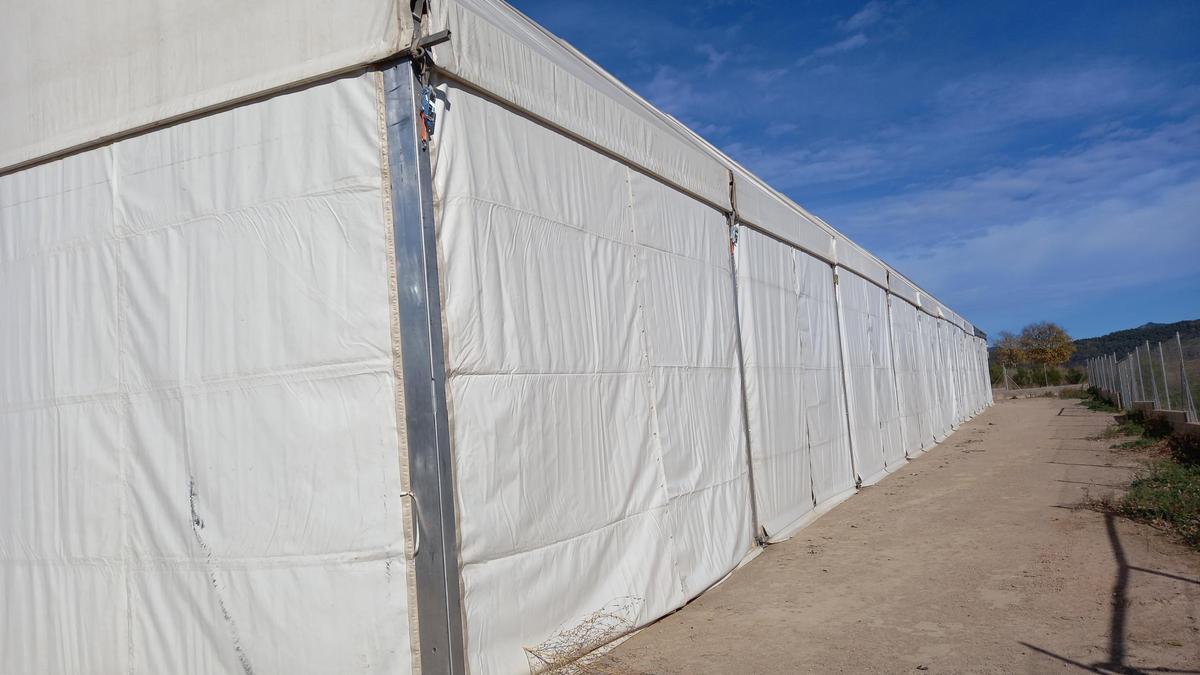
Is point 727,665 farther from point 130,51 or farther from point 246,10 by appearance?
point 130,51

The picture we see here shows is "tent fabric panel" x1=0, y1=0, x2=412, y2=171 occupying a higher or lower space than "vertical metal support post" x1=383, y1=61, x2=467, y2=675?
higher

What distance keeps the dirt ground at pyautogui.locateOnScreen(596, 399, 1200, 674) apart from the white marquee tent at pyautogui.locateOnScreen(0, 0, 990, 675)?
732mm

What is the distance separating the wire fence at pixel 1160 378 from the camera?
13703mm

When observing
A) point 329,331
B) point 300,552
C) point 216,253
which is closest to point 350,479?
point 300,552

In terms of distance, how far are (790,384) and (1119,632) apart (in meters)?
4.71

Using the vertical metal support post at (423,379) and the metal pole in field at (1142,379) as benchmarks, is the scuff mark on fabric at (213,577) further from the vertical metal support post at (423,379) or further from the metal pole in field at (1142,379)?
the metal pole in field at (1142,379)

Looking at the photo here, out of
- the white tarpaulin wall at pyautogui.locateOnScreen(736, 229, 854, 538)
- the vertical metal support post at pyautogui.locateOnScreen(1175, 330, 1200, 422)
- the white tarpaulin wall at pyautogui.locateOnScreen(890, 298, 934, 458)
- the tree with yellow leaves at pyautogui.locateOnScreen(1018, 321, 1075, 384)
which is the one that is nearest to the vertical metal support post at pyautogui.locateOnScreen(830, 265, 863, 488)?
the white tarpaulin wall at pyautogui.locateOnScreen(736, 229, 854, 538)

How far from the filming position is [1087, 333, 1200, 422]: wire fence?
13703 millimetres

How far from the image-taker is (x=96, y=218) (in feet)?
15.4

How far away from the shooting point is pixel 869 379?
13.3 m

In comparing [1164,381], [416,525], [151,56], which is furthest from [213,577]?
[1164,381]

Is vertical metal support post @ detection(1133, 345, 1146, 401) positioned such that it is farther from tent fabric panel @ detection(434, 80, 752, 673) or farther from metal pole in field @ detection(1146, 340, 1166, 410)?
tent fabric panel @ detection(434, 80, 752, 673)

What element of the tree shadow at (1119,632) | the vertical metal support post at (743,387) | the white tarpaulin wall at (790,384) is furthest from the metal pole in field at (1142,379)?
the vertical metal support post at (743,387)

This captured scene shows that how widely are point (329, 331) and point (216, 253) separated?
2.75 feet
